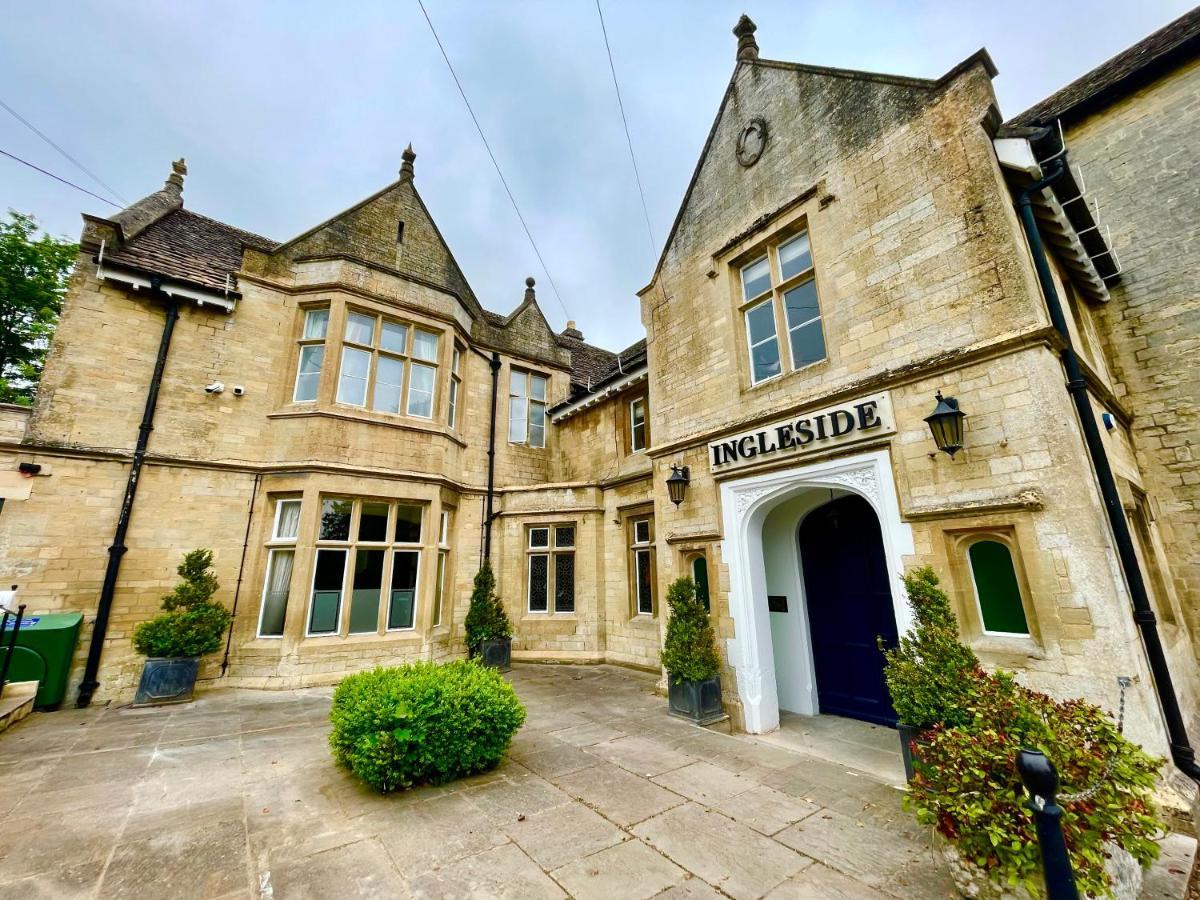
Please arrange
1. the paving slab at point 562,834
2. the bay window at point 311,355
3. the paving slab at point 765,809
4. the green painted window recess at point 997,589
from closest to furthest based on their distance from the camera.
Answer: the paving slab at point 562,834 < the paving slab at point 765,809 < the green painted window recess at point 997,589 < the bay window at point 311,355

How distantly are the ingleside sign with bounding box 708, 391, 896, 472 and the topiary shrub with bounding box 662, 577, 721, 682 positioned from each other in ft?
6.66

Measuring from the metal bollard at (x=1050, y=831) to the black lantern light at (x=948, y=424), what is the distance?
3595 millimetres

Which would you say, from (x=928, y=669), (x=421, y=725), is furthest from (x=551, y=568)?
(x=928, y=669)

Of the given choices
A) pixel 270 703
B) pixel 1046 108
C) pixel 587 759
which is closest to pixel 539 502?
pixel 270 703

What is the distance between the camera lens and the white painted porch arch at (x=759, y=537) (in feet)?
18.8

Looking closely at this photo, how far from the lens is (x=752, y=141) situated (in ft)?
27.3

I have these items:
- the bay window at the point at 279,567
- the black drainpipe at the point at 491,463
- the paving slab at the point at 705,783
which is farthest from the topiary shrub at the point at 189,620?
the paving slab at the point at 705,783

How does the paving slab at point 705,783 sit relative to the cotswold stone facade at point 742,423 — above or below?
Result: below

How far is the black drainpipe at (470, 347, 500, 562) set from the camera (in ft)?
39.8

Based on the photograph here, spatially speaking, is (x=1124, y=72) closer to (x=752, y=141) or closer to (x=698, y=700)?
Result: (x=752, y=141)

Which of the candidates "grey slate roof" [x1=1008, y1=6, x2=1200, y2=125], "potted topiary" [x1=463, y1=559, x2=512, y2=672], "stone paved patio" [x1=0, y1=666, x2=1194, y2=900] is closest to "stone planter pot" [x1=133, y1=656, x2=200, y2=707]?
"stone paved patio" [x1=0, y1=666, x2=1194, y2=900]

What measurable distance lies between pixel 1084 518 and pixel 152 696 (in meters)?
12.5

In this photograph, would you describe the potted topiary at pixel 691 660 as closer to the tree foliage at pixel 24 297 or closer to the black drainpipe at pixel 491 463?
the black drainpipe at pixel 491 463

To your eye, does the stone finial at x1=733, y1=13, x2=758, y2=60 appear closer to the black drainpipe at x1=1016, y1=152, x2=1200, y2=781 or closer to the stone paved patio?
the black drainpipe at x1=1016, y1=152, x2=1200, y2=781
